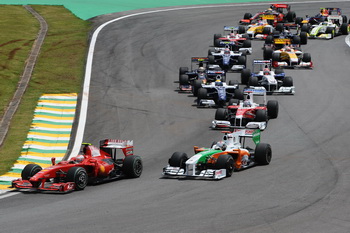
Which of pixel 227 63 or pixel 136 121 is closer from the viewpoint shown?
pixel 136 121

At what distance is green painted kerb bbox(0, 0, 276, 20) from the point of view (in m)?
68.7

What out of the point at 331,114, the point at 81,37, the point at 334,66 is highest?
the point at 81,37

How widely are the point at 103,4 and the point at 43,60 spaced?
82.7ft

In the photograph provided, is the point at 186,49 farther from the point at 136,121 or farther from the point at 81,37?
the point at 136,121

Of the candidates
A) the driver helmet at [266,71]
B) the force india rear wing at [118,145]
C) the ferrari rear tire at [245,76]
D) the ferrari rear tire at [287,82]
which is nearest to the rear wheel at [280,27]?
the ferrari rear tire at [245,76]

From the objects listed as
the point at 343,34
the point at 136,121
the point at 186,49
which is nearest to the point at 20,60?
the point at 186,49

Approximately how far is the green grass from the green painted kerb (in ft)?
5.69

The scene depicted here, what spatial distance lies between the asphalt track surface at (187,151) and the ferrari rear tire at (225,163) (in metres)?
0.39

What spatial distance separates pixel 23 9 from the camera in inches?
2665

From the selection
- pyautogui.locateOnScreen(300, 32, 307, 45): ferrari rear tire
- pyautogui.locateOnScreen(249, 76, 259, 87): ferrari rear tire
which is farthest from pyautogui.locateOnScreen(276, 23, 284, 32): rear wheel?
pyautogui.locateOnScreen(249, 76, 259, 87): ferrari rear tire

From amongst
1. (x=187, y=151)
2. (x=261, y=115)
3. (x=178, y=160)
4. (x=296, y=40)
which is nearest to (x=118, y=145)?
(x=178, y=160)

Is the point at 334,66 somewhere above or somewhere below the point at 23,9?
below

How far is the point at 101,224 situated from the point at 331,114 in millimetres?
20812

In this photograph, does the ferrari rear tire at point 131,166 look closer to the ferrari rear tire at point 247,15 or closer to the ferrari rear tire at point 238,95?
the ferrari rear tire at point 238,95
